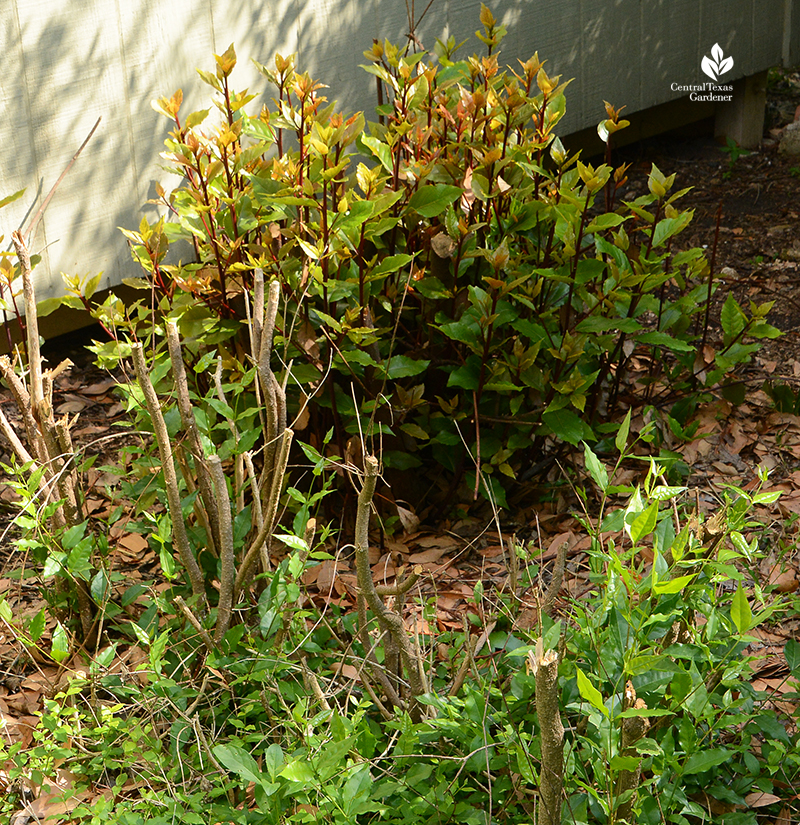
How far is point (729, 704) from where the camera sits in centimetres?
173

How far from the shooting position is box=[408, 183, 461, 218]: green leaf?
242 centimetres

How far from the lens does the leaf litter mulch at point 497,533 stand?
2.21 m

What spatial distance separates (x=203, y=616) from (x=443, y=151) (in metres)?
1.42

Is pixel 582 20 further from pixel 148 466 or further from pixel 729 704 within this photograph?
pixel 729 704

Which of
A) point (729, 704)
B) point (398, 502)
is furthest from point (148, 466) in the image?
point (729, 704)

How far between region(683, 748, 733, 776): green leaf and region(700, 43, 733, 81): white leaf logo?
4.77 metres

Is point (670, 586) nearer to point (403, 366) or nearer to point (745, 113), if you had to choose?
point (403, 366)

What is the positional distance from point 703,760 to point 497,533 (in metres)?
1.24

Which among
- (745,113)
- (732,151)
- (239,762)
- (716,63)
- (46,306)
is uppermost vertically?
(716,63)

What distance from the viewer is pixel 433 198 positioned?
244cm

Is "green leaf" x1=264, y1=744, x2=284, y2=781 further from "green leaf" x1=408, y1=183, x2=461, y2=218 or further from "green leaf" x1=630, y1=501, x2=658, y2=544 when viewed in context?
"green leaf" x1=408, y1=183, x2=461, y2=218

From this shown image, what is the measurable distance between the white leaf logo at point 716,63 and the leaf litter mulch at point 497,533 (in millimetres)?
1417

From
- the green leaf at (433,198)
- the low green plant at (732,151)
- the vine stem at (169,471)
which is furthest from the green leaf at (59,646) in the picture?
the low green plant at (732,151)

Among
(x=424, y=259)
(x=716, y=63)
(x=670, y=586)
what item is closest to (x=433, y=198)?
(x=424, y=259)
